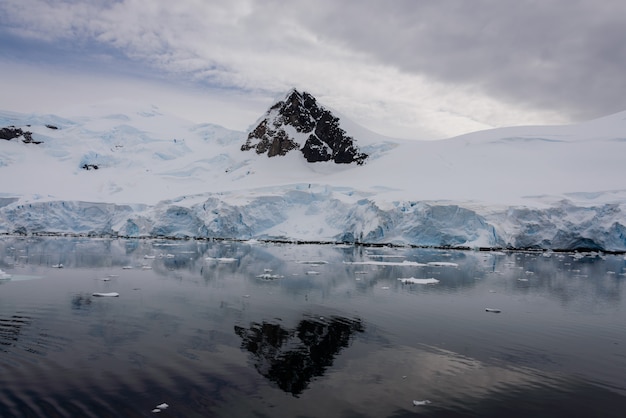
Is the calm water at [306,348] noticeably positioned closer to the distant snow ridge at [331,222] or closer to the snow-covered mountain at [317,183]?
the distant snow ridge at [331,222]

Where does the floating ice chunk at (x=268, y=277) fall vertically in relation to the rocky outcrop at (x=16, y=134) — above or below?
below

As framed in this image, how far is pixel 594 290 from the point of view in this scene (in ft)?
56.9

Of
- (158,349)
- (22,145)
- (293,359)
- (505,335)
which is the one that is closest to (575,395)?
(505,335)

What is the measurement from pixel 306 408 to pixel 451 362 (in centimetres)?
329

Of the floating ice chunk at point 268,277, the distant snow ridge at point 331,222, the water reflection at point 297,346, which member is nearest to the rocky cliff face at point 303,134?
the distant snow ridge at point 331,222

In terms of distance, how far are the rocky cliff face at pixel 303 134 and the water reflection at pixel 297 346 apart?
54.1 metres

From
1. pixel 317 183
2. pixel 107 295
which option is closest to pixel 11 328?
pixel 107 295

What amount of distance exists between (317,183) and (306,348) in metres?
44.0

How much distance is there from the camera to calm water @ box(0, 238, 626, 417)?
21.0 ft

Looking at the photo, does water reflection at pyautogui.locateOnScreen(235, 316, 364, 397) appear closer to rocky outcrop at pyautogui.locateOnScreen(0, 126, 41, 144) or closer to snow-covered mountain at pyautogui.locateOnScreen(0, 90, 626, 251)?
snow-covered mountain at pyautogui.locateOnScreen(0, 90, 626, 251)

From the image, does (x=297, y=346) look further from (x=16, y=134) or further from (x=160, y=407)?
(x=16, y=134)

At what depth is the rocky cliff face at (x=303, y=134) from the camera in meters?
67.1

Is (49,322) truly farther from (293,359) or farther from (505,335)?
(505,335)

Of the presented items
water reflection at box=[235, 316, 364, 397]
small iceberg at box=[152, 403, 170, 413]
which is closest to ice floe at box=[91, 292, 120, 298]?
water reflection at box=[235, 316, 364, 397]
